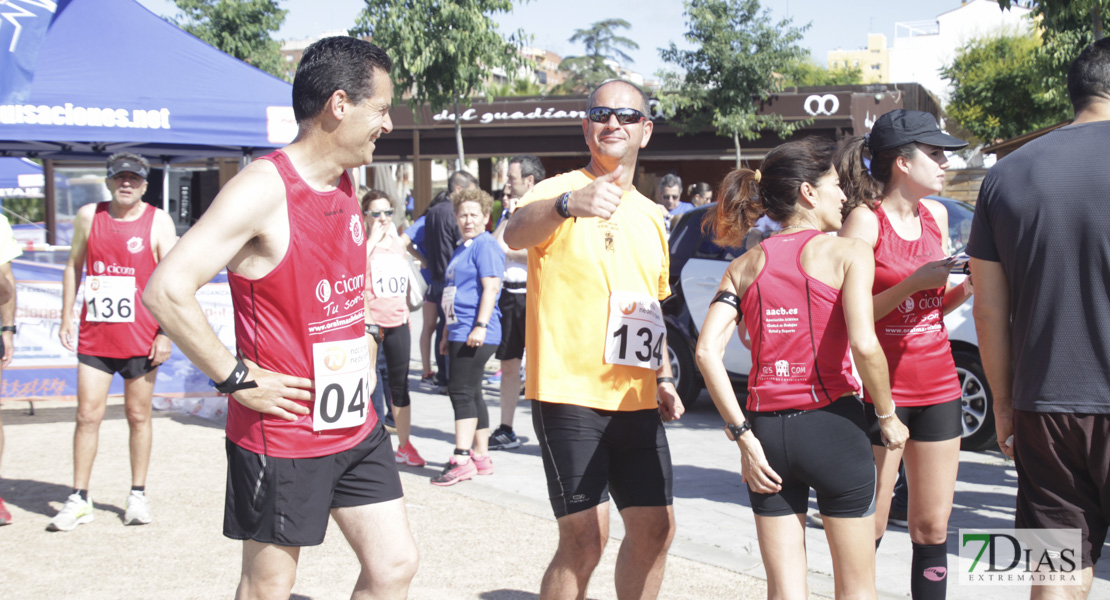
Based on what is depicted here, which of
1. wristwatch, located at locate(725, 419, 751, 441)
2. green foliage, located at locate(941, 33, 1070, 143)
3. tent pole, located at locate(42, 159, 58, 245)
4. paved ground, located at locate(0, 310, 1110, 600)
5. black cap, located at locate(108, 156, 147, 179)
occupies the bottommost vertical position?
paved ground, located at locate(0, 310, 1110, 600)

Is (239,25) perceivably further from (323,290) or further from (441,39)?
(323,290)

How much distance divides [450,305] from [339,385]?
3720 millimetres

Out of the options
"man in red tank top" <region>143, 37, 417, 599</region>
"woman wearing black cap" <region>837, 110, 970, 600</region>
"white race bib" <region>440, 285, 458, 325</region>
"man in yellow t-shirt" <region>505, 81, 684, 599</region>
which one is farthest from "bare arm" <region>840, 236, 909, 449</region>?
"white race bib" <region>440, 285, 458, 325</region>

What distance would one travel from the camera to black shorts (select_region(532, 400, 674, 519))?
3143 millimetres

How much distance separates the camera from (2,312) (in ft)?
18.2

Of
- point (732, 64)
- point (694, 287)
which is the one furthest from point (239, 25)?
point (694, 287)

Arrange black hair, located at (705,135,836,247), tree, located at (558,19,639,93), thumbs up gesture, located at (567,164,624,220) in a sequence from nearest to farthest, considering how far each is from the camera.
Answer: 1. thumbs up gesture, located at (567,164,624,220)
2. black hair, located at (705,135,836,247)
3. tree, located at (558,19,639,93)

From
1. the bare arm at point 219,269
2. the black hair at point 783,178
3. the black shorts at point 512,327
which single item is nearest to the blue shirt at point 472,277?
the black shorts at point 512,327

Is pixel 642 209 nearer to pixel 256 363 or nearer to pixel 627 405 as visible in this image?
pixel 627 405

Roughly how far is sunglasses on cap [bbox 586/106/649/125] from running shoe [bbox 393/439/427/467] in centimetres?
403

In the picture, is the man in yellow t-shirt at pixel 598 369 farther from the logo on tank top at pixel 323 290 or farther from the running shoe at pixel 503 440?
the running shoe at pixel 503 440

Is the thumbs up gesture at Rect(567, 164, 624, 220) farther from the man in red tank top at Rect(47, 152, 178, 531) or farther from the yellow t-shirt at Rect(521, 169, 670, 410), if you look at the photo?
the man in red tank top at Rect(47, 152, 178, 531)

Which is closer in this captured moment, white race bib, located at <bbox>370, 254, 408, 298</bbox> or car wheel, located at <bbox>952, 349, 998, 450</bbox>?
car wheel, located at <bbox>952, 349, 998, 450</bbox>

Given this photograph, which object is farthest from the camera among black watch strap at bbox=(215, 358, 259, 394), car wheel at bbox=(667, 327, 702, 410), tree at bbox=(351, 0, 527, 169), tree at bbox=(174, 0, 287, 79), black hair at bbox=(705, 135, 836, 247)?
tree at bbox=(174, 0, 287, 79)
